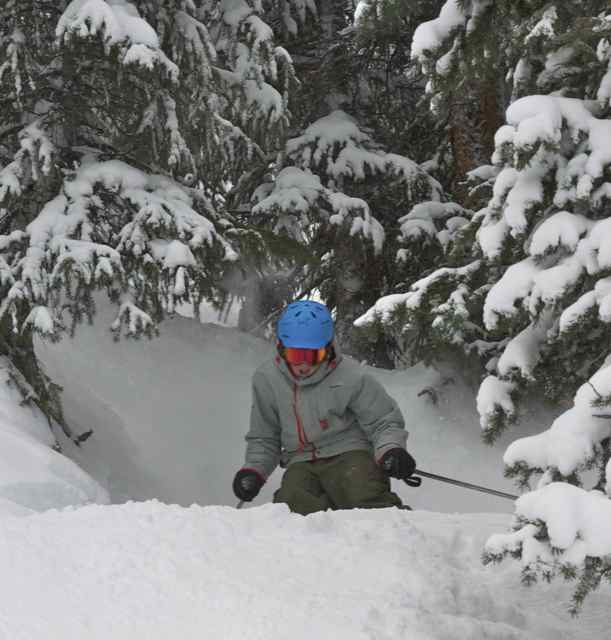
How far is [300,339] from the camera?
18.8 ft

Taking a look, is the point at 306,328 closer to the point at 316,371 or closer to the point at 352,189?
the point at 316,371

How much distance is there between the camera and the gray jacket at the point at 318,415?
592 centimetres

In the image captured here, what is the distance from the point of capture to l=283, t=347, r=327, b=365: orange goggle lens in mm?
5805

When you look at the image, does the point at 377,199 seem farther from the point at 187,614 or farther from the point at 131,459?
the point at 187,614

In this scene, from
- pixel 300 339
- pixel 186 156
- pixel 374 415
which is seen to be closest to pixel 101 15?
pixel 186 156

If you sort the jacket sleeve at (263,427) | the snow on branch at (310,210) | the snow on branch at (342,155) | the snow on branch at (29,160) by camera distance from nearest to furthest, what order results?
the jacket sleeve at (263,427)
the snow on branch at (29,160)
the snow on branch at (310,210)
the snow on branch at (342,155)

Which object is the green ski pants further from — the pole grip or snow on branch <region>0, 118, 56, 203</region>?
snow on branch <region>0, 118, 56, 203</region>

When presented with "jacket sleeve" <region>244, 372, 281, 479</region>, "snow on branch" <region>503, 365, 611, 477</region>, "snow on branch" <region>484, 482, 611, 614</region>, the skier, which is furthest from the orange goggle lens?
"snow on branch" <region>484, 482, 611, 614</region>

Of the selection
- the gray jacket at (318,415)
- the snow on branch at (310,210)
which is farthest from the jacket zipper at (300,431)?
the snow on branch at (310,210)

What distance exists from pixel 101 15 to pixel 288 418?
321 cm

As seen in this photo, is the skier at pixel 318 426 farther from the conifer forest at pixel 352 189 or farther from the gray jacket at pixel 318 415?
the conifer forest at pixel 352 189

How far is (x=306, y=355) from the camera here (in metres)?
5.81

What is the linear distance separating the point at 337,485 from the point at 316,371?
0.75 metres

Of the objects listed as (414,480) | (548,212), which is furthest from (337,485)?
(548,212)
